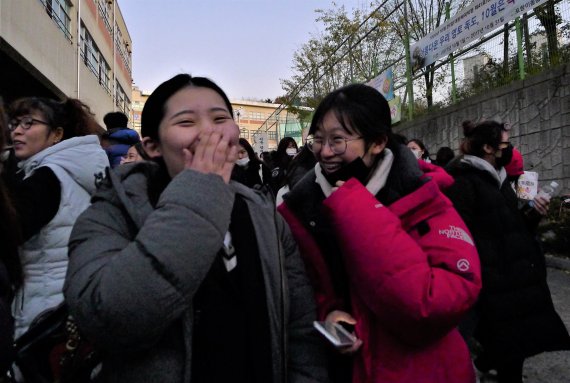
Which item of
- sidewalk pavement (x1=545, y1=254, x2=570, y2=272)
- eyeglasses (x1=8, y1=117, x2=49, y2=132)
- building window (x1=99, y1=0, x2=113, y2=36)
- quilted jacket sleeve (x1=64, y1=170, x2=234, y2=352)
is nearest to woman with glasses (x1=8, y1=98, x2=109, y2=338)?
eyeglasses (x1=8, y1=117, x2=49, y2=132)

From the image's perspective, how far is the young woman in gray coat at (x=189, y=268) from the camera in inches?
38.6

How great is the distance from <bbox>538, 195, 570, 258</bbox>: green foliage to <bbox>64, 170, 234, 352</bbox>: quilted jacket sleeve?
639 cm

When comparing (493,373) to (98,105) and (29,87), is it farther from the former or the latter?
(98,105)

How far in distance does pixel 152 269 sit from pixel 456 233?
0.98 meters

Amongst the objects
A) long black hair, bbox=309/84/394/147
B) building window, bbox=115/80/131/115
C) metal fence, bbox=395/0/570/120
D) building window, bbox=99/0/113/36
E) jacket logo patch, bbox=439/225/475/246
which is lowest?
jacket logo patch, bbox=439/225/475/246

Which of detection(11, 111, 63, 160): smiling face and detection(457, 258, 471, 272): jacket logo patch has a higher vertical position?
detection(11, 111, 63, 160): smiling face

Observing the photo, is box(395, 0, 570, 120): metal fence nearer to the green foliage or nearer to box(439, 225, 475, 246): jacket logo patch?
the green foliage

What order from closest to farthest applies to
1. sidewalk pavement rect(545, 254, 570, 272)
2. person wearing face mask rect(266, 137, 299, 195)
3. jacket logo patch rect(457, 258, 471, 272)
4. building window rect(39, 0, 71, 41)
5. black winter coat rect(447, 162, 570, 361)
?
jacket logo patch rect(457, 258, 471, 272)
black winter coat rect(447, 162, 570, 361)
sidewalk pavement rect(545, 254, 570, 272)
person wearing face mask rect(266, 137, 299, 195)
building window rect(39, 0, 71, 41)

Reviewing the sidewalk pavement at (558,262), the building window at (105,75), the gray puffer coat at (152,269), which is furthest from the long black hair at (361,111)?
the building window at (105,75)

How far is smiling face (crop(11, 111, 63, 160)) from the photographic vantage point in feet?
7.65

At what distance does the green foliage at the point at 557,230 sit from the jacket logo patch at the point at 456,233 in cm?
557

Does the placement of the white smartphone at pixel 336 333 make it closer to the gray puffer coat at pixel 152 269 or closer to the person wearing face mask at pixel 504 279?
the gray puffer coat at pixel 152 269

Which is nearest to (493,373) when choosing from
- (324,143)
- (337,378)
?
(337,378)

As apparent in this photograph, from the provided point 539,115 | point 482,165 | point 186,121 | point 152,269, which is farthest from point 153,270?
point 539,115
